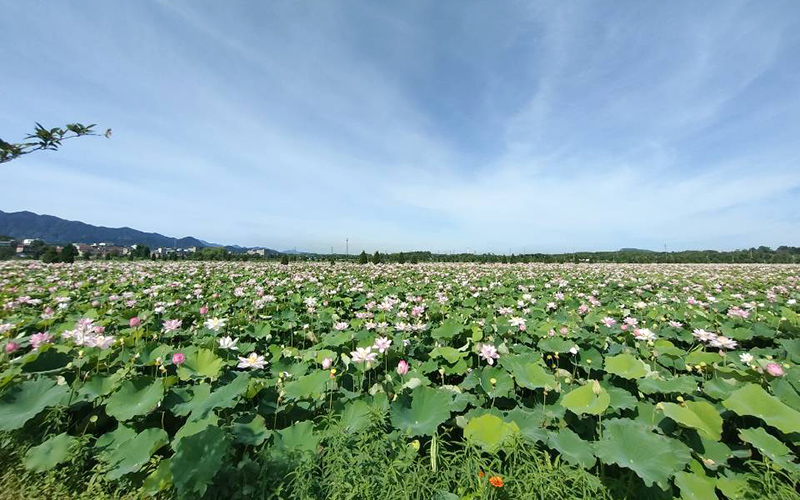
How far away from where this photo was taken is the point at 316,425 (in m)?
2.13

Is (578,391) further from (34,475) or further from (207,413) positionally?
(34,475)

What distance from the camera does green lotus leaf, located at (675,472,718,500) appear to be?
1.54 m

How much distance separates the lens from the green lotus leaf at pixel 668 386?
217cm

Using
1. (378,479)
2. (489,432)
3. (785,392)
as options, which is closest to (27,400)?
(378,479)

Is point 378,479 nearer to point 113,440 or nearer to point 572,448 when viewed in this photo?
point 572,448

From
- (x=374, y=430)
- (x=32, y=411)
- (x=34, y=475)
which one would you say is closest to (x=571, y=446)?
(x=374, y=430)

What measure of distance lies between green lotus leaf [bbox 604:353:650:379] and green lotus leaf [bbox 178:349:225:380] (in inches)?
125

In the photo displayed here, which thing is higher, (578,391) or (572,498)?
(578,391)

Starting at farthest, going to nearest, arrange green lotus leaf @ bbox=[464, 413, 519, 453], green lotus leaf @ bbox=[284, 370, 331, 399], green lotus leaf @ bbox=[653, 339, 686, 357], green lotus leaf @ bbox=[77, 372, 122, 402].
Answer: green lotus leaf @ bbox=[653, 339, 686, 357], green lotus leaf @ bbox=[284, 370, 331, 399], green lotus leaf @ bbox=[77, 372, 122, 402], green lotus leaf @ bbox=[464, 413, 519, 453]

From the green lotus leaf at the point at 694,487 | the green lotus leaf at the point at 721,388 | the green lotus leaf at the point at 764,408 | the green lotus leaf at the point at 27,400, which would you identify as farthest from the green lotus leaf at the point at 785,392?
the green lotus leaf at the point at 27,400

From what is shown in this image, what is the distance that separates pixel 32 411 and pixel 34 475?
39 cm

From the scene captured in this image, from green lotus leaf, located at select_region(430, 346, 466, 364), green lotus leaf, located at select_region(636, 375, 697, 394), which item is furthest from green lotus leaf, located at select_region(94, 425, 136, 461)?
green lotus leaf, located at select_region(636, 375, 697, 394)

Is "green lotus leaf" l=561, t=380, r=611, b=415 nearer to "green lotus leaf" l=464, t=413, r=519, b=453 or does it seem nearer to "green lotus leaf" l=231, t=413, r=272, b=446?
"green lotus leaf" l=464, t=413, r=519, b=453

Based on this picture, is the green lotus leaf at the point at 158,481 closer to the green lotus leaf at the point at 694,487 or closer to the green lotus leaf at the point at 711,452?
the green lotus leaf at the point at 694,487
